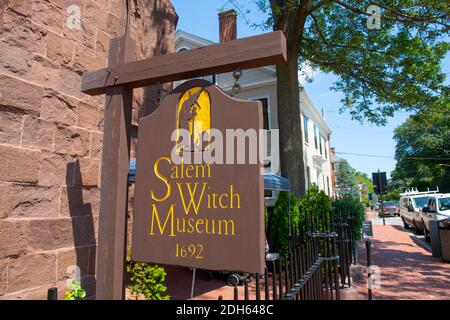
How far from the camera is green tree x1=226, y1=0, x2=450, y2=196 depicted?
938 cm

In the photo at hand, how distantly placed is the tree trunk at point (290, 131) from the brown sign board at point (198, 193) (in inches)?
284

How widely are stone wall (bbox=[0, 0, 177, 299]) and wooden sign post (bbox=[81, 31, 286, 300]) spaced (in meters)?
0.53

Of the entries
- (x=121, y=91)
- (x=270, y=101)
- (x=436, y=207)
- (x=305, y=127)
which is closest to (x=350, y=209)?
(x=436, y=207)

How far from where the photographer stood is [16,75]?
2.57 meters

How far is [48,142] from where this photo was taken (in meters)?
2.78

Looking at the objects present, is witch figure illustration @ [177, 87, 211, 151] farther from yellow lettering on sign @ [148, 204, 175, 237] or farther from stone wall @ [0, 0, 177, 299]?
stone wall @ [0, 0, 177, 299]

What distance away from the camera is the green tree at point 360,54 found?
9.38 m

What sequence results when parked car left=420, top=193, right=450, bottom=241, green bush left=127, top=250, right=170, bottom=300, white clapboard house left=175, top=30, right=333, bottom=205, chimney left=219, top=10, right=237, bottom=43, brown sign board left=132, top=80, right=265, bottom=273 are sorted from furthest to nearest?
white clapboard house left=175, top=30, right=333, bottom=205, chimney left=219, top=10, right=237, bottom=43, parked car left=420, top=193, right=450, bottom=241, green bush left=127, top=250, right=170, bottom=300, brown sign board left=132, top=80, right=265, bottom=273

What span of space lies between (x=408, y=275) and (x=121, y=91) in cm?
785

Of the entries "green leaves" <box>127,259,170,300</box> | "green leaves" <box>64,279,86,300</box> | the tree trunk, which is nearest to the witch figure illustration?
"green leaves" <box>64,279,86,300</box>

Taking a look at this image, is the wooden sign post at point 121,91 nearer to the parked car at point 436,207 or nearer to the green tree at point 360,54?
the green tree at point 360,54

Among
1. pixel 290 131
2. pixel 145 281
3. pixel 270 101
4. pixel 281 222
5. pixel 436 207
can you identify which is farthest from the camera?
pixel 270 101
